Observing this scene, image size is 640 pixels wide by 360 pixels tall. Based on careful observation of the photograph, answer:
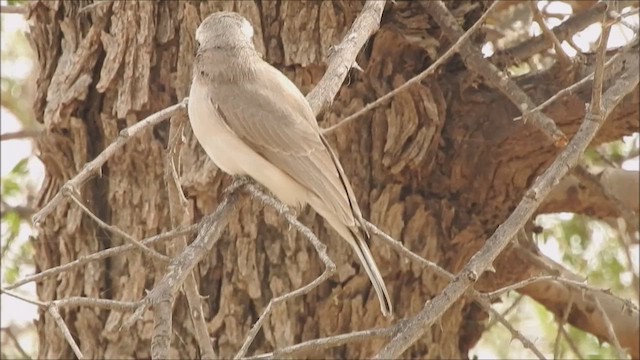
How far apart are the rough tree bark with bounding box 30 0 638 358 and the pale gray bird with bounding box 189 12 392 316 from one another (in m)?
0.55

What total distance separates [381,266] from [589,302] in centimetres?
113

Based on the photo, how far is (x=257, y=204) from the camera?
462 cm

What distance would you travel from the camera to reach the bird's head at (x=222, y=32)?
407 centimetres

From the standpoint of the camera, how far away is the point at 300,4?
4.74 meters

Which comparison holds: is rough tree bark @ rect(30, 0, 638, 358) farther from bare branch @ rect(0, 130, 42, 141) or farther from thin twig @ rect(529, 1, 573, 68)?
bare branch @ rect(0, 130, 42, 141)

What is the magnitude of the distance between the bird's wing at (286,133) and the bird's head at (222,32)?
15 centimetres

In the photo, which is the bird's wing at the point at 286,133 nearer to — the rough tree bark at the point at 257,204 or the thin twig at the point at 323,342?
the rough tree bark at the point at 257,204

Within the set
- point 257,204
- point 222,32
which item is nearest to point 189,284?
point 222,32

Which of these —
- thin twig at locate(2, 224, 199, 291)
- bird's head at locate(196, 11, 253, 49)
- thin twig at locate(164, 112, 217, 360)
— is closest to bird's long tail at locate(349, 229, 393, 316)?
thin twig at locate(164, 112, 217, 360)

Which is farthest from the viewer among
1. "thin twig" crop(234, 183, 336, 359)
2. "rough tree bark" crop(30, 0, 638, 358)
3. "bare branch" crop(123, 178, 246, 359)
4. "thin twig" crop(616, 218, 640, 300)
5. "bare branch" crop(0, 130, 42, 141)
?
"bare branch" crop(0, 130, 42, 141)

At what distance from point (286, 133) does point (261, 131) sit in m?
0.09

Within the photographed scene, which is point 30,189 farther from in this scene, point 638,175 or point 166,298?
point 166,298

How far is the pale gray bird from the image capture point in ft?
12.7

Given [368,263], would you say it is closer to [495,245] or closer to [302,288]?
[495,245]
